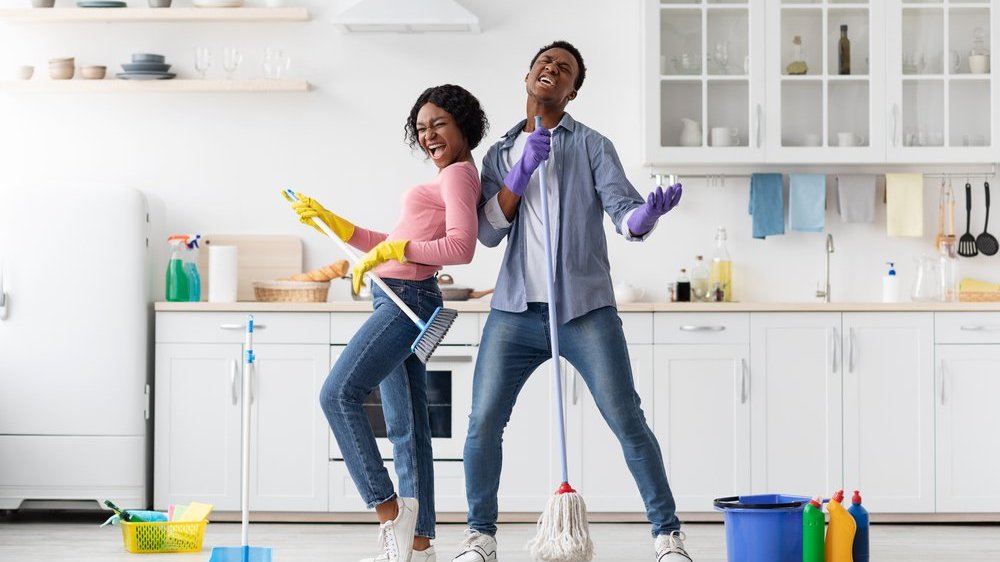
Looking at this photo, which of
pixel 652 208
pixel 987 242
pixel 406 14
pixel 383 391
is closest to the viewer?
pixel 652 208

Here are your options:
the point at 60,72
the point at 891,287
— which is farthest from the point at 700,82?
the point at 60,72

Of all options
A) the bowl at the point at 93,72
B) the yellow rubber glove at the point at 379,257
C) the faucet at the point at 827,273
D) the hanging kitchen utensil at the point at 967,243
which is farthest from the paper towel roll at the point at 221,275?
the hanging kitchen utensil at the point at 967,243

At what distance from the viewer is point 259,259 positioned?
471cm

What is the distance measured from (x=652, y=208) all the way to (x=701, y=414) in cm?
161

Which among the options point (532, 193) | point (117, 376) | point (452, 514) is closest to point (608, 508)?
point (452, 514)

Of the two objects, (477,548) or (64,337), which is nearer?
(477,548)

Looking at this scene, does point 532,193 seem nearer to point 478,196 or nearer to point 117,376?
point 478,196

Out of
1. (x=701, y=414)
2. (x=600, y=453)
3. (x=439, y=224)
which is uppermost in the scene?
(x=439, y=224)

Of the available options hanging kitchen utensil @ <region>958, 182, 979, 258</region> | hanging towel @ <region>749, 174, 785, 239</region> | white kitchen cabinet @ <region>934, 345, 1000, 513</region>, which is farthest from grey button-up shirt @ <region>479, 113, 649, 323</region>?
hanging kitchen utensil @ <region>958, 182, 979, 258</region>

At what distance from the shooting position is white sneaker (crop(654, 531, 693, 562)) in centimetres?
292

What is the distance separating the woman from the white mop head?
372 mm

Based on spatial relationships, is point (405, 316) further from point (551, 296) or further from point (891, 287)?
point (891, 287)

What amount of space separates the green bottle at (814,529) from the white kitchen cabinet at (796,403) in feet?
3.93

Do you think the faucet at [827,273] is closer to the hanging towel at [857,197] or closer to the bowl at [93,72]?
the hanging towel at [857,197]
